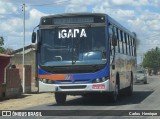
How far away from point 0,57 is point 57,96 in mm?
7154

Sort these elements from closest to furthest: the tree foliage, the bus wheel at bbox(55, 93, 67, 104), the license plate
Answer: the license plate → the bus wheel at bbox(55, 93, 67, 104) → the tree foliage

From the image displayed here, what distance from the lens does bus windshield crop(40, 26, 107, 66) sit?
1875cm

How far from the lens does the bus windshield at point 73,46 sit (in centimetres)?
1875

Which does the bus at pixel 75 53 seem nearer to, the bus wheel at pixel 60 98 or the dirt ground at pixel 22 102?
the bus wheel at pixel 60 98

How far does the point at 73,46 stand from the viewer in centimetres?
1894

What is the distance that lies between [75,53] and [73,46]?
12.7 inches

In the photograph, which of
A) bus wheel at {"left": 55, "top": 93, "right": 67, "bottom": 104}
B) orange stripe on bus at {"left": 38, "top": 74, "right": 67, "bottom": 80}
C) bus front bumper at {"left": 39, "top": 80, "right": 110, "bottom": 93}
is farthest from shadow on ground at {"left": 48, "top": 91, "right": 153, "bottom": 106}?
orange stripe on bus at {"left": 38, "top": 74, "right": 67, "bottom": 80}

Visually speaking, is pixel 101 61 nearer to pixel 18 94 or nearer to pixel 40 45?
pixel 40 45

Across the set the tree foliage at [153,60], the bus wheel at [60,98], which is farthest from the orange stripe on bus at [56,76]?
the tree foliage at [153,60]

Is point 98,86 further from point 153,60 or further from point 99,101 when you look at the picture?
point 153,60

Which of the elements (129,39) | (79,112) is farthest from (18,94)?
(79,112)

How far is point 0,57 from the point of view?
26.8 m

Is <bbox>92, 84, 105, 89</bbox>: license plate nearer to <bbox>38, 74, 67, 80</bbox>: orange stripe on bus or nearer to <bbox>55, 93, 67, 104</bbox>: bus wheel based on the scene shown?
<bbox>38, 74, 67, 80</bbox>: orange stripe on bus

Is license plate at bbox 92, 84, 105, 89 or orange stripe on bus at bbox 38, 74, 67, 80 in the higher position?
orange stripe on bus at bbox 38, 74, 67, 80
